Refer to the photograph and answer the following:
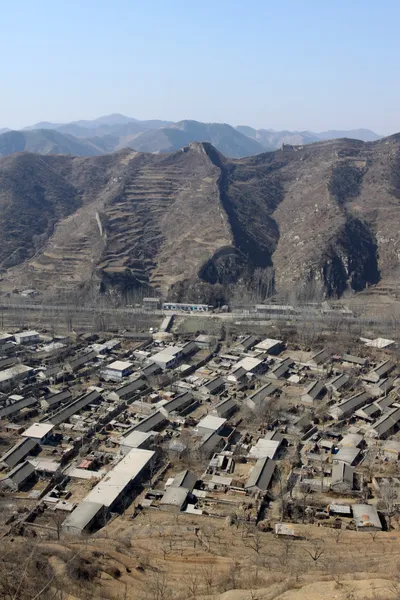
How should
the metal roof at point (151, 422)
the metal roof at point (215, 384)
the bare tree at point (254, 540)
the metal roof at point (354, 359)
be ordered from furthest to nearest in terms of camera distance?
the metal roof at point (354, 359)
the metal roof at point (215, 384)
the metal roof at point (151, 422)
the bare tree at point (254, 540)

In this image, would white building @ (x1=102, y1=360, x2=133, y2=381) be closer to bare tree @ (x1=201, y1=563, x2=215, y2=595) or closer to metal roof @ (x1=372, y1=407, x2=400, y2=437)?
metal roof @ (x1=372, y1=407, x2=400, y2=437)

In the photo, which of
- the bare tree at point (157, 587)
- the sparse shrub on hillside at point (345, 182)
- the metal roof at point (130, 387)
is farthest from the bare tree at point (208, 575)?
the sparse shrub on hillside at point (345, 182)

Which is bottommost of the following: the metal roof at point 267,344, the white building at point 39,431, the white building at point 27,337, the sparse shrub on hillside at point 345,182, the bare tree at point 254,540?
the bare tree at point 254,540

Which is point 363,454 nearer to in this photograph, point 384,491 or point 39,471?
point 384,491

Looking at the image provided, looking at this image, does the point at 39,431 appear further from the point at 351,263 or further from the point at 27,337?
the point at 351,263

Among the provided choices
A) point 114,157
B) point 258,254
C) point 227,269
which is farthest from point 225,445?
point 114,157

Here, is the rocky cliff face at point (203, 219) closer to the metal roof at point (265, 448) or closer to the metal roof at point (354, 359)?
the metal roof at point (354, 359)

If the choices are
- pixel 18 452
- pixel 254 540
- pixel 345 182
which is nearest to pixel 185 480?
pixel 254 540
